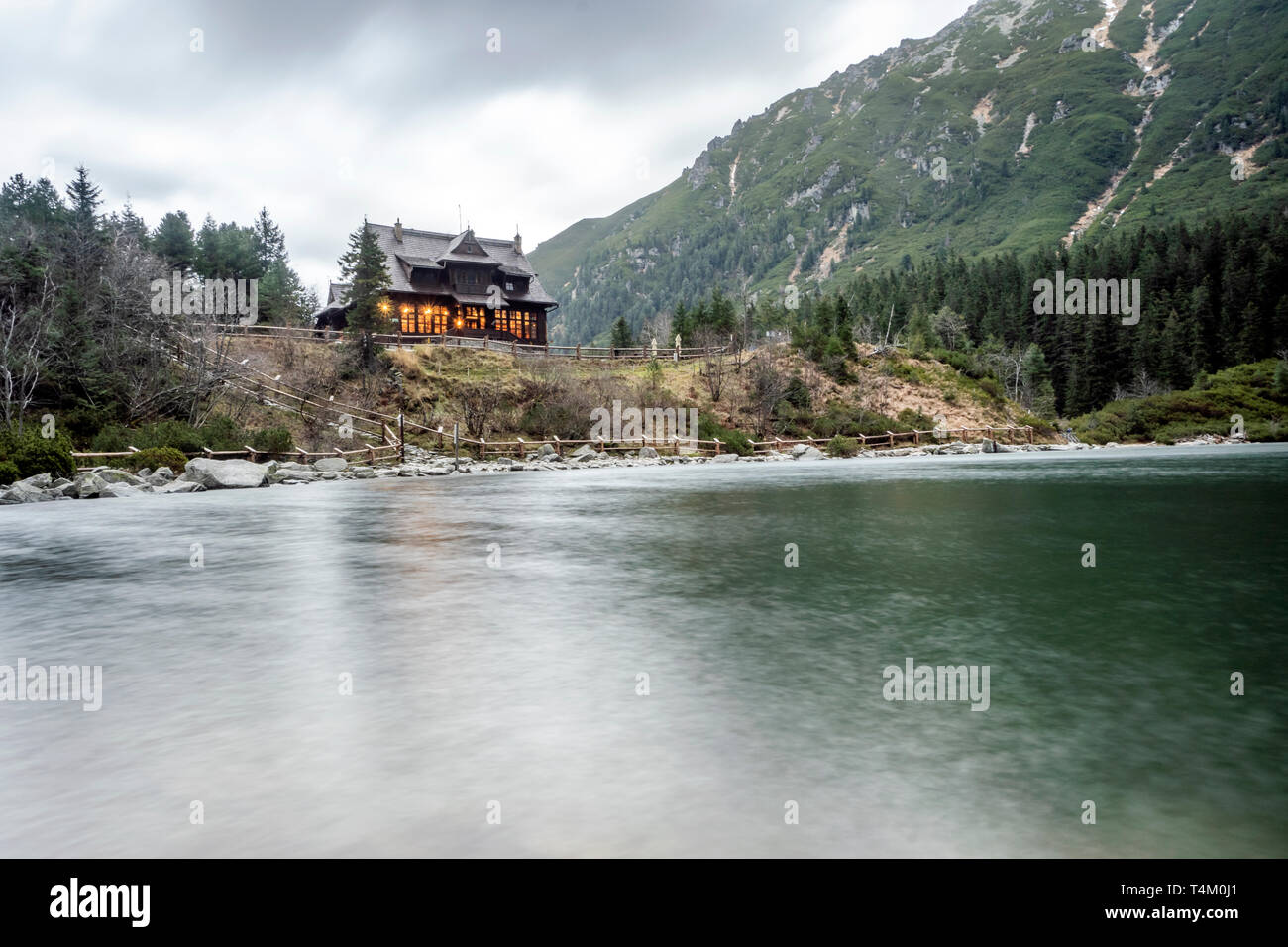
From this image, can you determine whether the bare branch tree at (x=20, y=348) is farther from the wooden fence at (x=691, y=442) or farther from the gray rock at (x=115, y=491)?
the wooden fence at (x=691, y=442)

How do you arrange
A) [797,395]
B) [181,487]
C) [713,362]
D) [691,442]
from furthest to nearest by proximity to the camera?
[713,362]
[797,395]
[691,442]
[181,487]

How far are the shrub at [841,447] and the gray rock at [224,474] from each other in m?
37.0

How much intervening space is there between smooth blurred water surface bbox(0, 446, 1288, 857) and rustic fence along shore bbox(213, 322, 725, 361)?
37148mm

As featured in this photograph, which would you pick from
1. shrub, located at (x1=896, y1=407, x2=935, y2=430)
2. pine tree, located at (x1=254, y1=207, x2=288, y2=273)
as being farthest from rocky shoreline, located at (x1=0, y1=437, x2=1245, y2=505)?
pine tree, located at (x1=254, y1=207, x2=288, y2=273)

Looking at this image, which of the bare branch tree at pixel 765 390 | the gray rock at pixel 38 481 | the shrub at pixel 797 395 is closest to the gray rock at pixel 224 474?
the gray rock at pixel 38 481

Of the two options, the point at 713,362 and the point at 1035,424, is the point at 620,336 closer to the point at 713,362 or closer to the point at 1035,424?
the point at 713,362

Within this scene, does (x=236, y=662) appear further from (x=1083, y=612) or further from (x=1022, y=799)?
(x=1083, y=612)

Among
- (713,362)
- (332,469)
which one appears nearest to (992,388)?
(713,362)

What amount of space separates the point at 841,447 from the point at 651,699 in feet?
161

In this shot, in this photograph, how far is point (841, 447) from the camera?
53.1 meters

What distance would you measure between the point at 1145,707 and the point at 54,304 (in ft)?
137

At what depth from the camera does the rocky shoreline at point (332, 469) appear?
25.5 meters
